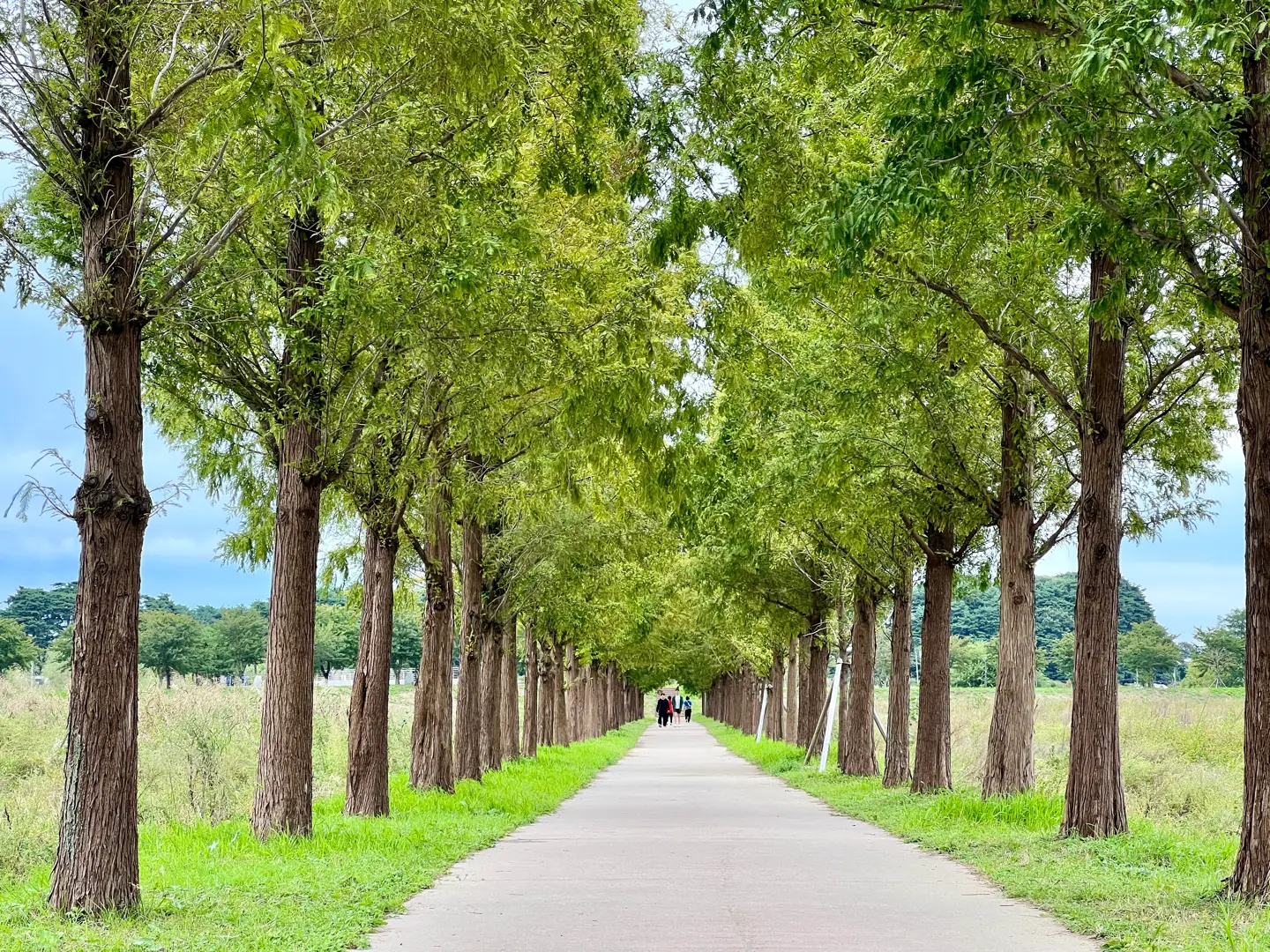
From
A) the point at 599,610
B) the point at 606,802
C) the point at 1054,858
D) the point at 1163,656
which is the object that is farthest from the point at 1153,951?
the point at 1163,656

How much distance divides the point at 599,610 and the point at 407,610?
7.48m

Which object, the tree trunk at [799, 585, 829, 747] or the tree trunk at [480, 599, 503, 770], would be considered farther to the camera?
the tree trunk at [799, 585, 829, 747]

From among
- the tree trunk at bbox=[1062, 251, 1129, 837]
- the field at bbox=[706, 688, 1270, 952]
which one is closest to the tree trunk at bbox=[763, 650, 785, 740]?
the field at bbox=[706, 688, 1270, 952]

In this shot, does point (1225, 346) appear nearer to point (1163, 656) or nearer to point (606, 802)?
point (606, 802)

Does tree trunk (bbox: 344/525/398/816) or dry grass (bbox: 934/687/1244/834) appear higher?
tree trunk (bbox: 344/525/398/816)

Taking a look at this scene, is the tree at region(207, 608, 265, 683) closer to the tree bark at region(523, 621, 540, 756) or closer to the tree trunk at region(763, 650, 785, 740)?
the tree trunk at region(763, 650, 785, 740)

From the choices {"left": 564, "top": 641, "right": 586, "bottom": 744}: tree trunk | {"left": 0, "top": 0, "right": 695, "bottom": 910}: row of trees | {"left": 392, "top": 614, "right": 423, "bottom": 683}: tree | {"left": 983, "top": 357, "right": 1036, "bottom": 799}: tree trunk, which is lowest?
{"left": 392, "top": 614, "right": 423, "bottom": 683}: tree

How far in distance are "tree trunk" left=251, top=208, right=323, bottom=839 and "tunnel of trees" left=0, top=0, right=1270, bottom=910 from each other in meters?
0.04

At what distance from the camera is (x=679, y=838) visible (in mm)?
15789

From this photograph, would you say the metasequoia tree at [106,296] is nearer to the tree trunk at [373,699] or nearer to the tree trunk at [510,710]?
the tree trunk at [373,699]

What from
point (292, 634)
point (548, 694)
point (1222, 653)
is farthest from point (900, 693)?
point (1222, 653)

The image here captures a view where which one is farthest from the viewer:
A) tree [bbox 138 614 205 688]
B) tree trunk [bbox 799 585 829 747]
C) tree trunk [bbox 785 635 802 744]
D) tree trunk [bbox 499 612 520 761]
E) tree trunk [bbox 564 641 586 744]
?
tree [bbox 138 614 205 688]

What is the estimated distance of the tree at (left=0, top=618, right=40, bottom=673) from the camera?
326 feet

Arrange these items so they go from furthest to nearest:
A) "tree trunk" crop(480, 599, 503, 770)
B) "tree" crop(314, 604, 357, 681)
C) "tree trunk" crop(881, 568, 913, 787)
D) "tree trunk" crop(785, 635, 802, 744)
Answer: "tree" crop(314, 604, 357, 681) < "tree trunk" crop(785, 635, 802, 744) < "tree trunk" crop(480, 599, 503, 770) < "tree trunk" crop(881, 568, 913, 787)
